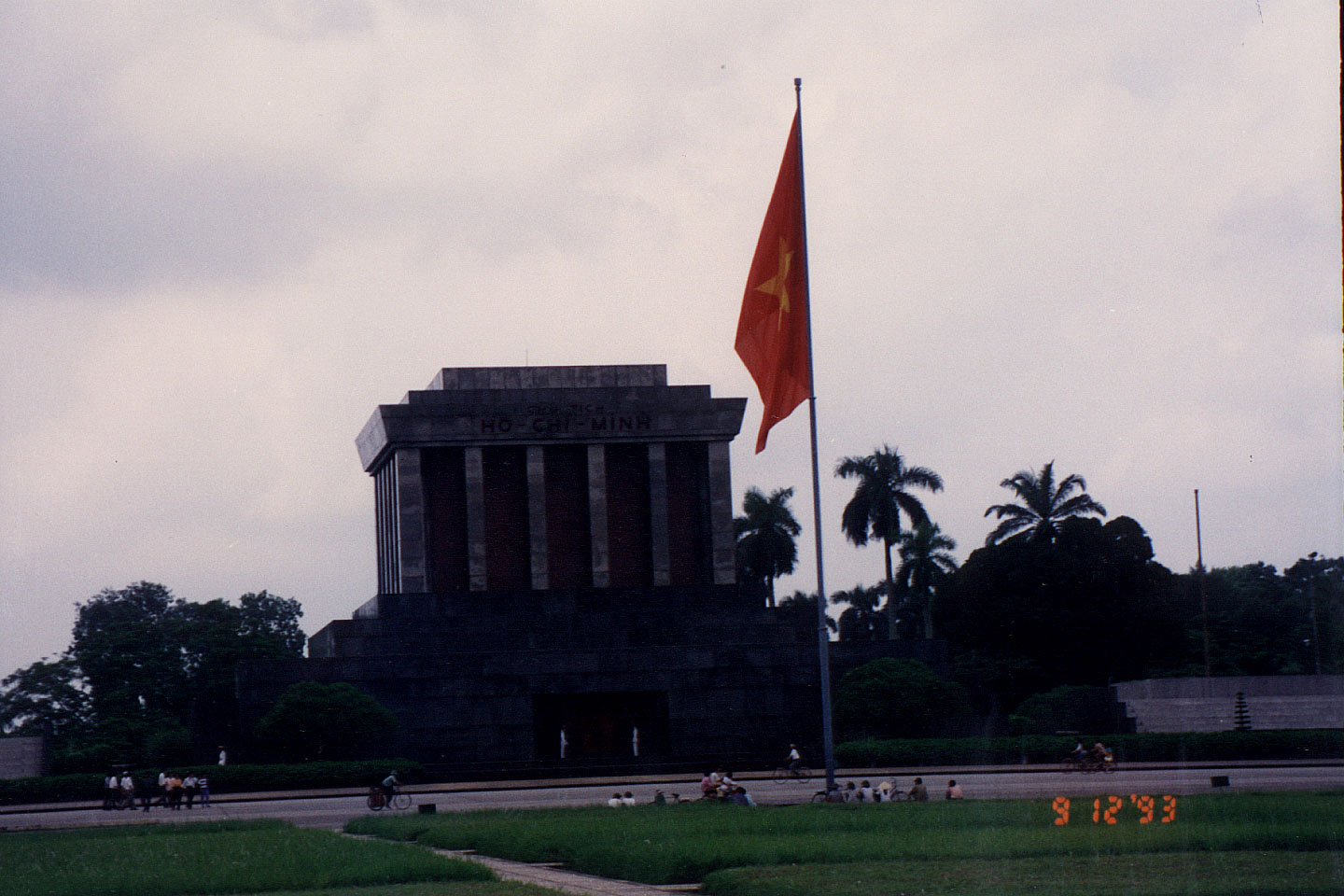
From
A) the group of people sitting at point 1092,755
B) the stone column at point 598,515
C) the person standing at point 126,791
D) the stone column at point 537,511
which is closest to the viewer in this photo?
the group of people sitting at point 1092,755

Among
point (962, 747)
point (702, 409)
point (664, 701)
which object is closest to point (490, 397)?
point (702, 409)

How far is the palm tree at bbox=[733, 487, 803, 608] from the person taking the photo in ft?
322

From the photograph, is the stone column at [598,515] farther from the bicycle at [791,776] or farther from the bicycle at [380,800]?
the bicycle at [380,800]

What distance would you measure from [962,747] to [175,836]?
28227mm

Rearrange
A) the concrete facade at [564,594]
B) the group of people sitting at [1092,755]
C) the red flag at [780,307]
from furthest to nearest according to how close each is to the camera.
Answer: the concrete facade at [564,594] < the group of people sitting at [1092,755] < the red flag at [780,307]

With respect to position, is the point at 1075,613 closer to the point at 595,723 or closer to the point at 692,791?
the point at 595,723

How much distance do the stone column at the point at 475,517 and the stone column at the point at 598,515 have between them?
4.60 meters

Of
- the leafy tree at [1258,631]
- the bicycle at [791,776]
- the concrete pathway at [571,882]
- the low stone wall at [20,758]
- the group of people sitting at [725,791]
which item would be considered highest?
the leafy tree at [1258,631]

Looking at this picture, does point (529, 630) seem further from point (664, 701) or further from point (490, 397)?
point (490, 397)

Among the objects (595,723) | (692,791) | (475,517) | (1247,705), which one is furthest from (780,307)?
(475,517)

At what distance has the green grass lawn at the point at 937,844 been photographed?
16.9 meters

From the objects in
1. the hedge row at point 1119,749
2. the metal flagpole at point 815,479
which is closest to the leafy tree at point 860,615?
the hedge row at point 1119,749

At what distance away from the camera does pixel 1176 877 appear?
16.4 metres

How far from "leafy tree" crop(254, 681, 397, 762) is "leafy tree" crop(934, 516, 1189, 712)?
136 feet
